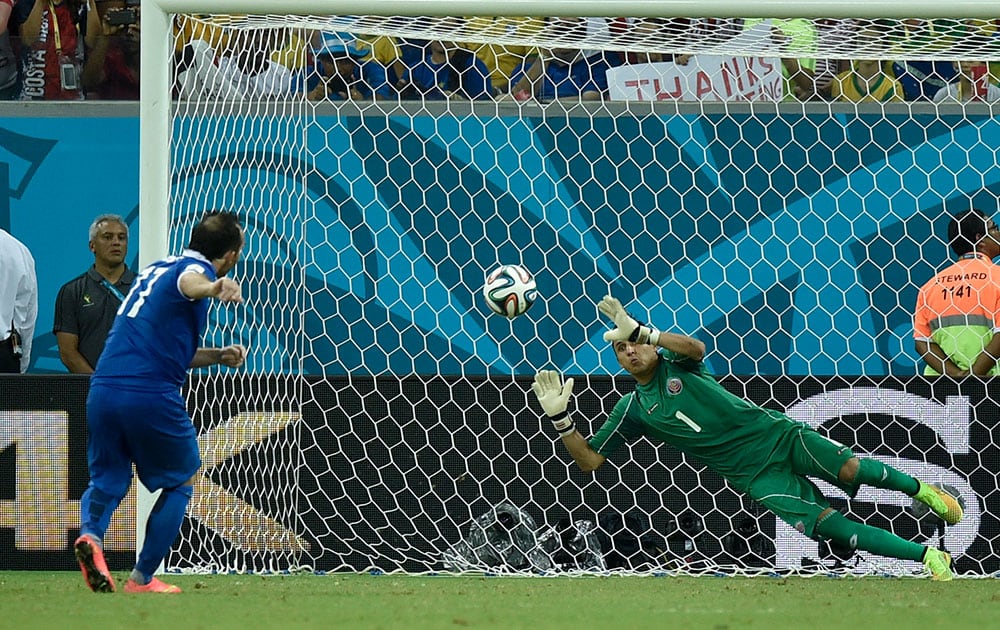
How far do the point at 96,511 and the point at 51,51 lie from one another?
17.9 ft

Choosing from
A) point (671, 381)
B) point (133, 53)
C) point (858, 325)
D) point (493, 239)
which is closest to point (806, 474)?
point (671, 381)

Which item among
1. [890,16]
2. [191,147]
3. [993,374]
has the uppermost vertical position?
[890,16]

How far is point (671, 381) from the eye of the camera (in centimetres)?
704

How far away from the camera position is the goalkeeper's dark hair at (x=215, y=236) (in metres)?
5.71

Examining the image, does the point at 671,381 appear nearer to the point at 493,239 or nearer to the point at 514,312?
the point at 514,312

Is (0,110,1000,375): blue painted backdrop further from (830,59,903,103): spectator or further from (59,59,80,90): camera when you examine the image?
(59,59,80,90): camera

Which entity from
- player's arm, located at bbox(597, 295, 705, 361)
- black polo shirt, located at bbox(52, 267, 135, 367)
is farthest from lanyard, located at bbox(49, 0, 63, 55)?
player's arm, located at bbox(597, 295, 705, 361)

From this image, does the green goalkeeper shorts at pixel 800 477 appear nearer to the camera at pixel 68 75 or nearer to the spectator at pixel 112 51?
the spectator at pixel 112 51

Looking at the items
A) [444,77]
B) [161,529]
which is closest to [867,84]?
[444,77]

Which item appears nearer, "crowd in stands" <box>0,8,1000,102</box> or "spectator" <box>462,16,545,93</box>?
"crowd in stands" <box>0,8,1000,102</box>

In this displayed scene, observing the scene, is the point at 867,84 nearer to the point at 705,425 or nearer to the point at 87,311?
the point at 705,425

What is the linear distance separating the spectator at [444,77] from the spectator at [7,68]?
270cm

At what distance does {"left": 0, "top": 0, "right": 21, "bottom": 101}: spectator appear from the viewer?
10047 millimetres

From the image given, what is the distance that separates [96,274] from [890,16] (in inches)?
178
